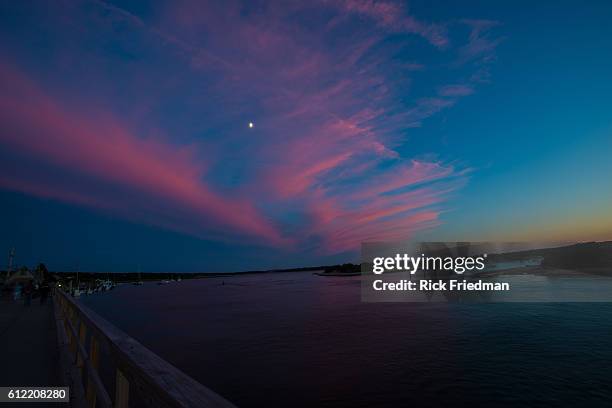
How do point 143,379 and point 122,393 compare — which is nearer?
point 143,379

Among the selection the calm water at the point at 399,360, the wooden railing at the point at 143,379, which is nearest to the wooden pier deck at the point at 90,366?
the wooden railing at the point at 143,379

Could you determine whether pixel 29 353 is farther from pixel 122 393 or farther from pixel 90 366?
pixel 122 393

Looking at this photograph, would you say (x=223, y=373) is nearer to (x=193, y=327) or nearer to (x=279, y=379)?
(x=279, y=379)

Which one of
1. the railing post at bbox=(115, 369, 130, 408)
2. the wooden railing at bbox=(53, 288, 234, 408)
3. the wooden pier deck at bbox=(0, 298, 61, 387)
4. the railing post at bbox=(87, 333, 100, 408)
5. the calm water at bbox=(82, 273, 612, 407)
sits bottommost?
the calm water at bbox=(82, 273, 612, 407)

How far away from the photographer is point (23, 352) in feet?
29.9

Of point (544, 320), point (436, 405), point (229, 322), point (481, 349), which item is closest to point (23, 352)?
point (436, 405)

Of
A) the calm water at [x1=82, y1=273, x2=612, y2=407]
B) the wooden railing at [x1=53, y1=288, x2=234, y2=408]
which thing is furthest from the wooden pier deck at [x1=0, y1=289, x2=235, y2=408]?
the calm water at [x1=82, y1=273, x2=612, y2=407]

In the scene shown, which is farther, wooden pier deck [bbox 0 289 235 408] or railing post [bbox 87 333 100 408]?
railing post [bbox 87 333 100 408]

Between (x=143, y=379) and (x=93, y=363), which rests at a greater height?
(x=143, y=379)

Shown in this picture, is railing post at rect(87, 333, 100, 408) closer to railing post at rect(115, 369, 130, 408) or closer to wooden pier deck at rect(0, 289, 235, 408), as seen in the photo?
wooden pier deck at rect(0, 289, 235, 408)

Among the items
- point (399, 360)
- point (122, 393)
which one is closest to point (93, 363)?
point (122, 393)

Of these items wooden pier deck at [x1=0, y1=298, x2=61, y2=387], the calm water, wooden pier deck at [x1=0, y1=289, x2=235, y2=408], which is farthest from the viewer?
the calm water

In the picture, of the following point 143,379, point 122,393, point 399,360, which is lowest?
point 399,360

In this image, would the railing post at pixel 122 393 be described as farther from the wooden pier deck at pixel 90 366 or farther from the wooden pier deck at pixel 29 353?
the wooden pier deck at pixel 29 353
